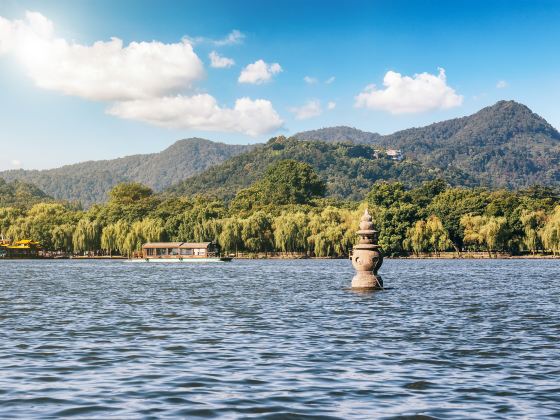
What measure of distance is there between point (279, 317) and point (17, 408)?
842 inches

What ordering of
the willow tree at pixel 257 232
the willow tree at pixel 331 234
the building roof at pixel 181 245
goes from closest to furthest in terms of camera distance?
the willow tree at pixel 331 234
the building roof at pixel 181 245
the willow tree at pixel 257 232

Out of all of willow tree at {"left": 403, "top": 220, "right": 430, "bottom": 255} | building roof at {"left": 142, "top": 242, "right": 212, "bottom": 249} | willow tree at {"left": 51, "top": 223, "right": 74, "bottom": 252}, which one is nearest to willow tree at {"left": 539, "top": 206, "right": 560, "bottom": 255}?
willow tree at {"left": 403, "top": 220, "right": 430, "bottom": 255}

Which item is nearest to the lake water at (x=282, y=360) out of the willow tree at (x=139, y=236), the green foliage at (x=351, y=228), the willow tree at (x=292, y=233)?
the green foliage at (x=351, y=228)

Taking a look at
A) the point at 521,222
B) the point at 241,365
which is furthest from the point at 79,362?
the point at 521,222

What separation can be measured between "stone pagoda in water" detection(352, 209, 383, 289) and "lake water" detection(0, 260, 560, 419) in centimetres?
464

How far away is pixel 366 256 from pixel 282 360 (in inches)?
1072

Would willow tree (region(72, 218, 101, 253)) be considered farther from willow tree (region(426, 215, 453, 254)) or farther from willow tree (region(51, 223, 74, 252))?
willow tree (region(426, 215, 453, 254))

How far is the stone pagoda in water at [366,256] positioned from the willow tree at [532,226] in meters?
99.7

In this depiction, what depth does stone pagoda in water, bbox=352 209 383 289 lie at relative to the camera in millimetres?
50531

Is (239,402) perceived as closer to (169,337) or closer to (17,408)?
(17,408)

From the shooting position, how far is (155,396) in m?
19.1

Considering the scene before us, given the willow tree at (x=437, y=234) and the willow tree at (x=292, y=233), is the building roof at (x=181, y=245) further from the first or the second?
the willow tree at (x=437, y=234)

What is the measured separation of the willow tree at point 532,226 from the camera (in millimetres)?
145750

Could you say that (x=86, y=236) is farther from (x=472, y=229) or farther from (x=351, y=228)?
(x=472, y=229)
